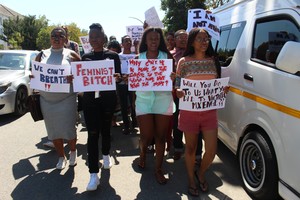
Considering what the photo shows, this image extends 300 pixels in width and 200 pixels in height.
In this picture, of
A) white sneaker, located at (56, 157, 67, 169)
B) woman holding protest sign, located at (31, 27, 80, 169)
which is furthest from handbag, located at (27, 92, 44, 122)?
white sneaker, located at (56, 157, 67, 169)

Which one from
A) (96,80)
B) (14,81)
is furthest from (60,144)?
(14,81)

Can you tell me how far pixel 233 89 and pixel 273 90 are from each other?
1052mm

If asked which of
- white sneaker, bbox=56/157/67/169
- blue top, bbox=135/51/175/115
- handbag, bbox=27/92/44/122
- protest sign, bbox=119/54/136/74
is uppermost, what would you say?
protest sign, bbox=119/54/136/74

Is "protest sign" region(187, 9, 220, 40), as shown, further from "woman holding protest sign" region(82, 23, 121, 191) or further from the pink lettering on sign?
the pink lettering on sign

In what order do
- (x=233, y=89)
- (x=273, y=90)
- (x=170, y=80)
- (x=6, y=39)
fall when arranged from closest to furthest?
(x=273, y=90) → (x=170, y=80) → (x=233, y=89) → (x=6, y=39)

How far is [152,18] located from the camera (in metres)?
6.12

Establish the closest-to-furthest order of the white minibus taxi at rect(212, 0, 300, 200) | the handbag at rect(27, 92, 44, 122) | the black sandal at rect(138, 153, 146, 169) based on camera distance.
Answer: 1. the white minibus taxi at rect(212, 0, 300, 200)
2. the black sandal at rect(138, 153, 146, 169)
3. the handbag at rect(27, 92, 44, 122)

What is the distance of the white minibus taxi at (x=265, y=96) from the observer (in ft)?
9.46

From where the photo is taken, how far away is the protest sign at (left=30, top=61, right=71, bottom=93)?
4.26 metres

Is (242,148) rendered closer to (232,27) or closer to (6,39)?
(232,27)

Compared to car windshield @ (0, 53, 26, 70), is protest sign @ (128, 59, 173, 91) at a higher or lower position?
higher

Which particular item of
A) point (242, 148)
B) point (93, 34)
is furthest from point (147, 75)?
point (242, 148)

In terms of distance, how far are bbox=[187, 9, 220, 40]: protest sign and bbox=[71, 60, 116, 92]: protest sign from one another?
1741mm

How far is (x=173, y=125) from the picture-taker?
5.09m
